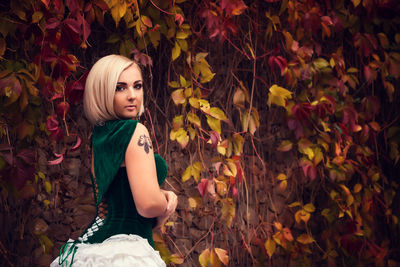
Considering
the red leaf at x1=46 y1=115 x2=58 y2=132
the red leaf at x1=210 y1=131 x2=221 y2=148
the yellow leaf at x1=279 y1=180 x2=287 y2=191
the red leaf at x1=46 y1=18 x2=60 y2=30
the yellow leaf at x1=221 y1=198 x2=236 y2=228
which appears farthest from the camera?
the yellow leaf at x1=279 y1=180 x2=287 y2=191

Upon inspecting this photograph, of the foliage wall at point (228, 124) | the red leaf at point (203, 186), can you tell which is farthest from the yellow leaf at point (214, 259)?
the red leaf at point (203, 186)

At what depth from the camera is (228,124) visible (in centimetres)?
236

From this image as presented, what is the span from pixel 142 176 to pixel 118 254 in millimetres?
237

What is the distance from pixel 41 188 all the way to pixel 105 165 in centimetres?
88

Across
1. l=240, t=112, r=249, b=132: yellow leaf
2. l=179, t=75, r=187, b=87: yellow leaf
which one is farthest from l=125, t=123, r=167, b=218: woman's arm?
l=240, t=112, r=249, b=132: yellow leaf

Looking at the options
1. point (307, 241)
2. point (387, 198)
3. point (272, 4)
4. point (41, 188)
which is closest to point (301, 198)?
point (307, 241)

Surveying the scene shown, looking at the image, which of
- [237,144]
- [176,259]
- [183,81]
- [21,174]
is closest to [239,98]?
[237,144]

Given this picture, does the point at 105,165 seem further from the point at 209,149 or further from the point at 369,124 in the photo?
the point at 369,124

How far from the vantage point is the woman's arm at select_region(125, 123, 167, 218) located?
4.31ft

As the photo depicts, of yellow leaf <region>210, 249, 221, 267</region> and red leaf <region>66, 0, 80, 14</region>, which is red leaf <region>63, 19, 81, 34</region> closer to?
red leaf <region>66, 0, 80, 14</region>

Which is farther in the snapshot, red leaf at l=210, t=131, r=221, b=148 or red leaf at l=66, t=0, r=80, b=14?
red leaf at l=210, t=131, r=221, b=148

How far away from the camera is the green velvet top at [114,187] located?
136 cm

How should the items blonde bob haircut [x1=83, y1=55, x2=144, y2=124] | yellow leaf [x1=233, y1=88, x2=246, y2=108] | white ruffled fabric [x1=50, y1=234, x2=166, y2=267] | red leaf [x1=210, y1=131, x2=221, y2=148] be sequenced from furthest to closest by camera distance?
yellow leaf [x1=233, y1=88, x2=246, y2=108], red leaf [x1=210, y1=131, x2=221, y2=148], blonde bob haircut [x1=83, y1=55, x2=144, y2=124], white ruffled fabric [x1=50, y1=234, x2=166, y2=267]

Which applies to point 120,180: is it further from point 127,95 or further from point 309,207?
point 309,207
